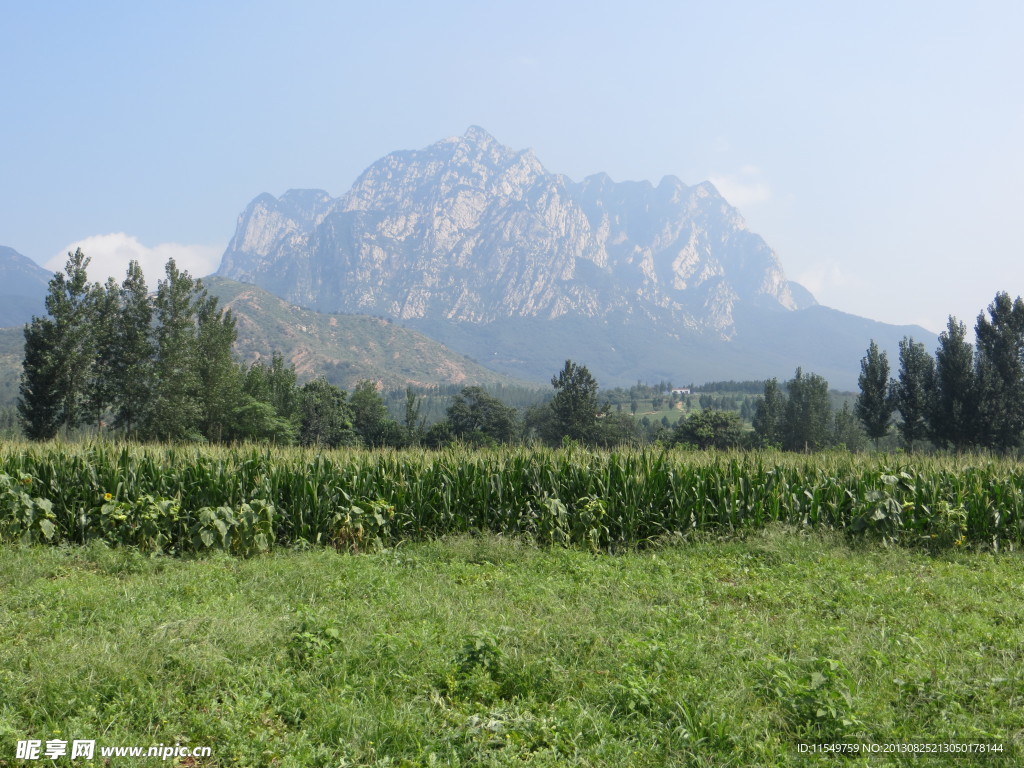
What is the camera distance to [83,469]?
1134 centimetres

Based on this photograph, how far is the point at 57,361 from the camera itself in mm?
38281

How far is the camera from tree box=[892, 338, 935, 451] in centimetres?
5759

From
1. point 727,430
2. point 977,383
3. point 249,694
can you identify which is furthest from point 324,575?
point 727,430

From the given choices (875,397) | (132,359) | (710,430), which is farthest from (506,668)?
(710,430)

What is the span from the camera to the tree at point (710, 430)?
73812 mm

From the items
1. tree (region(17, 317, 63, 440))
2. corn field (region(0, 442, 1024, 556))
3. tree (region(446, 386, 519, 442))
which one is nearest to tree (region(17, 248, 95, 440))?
tree (region(17, 317, 63, 440))

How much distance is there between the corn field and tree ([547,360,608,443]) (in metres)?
62.5

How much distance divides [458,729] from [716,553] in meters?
6.60

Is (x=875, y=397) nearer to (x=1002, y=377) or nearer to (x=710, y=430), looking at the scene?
(x=1002, y=377)

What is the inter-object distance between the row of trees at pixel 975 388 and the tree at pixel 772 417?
18.5 m

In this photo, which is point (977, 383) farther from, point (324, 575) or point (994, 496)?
point (324, 575)

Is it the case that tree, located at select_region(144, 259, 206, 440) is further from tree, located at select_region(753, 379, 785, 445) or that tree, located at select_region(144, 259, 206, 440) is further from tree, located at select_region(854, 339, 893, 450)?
tree, located at select_region(753, 379, 785, 445)

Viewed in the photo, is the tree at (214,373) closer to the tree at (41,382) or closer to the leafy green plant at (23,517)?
the tree at (41,382)

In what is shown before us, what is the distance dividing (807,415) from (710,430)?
11.6 meters
